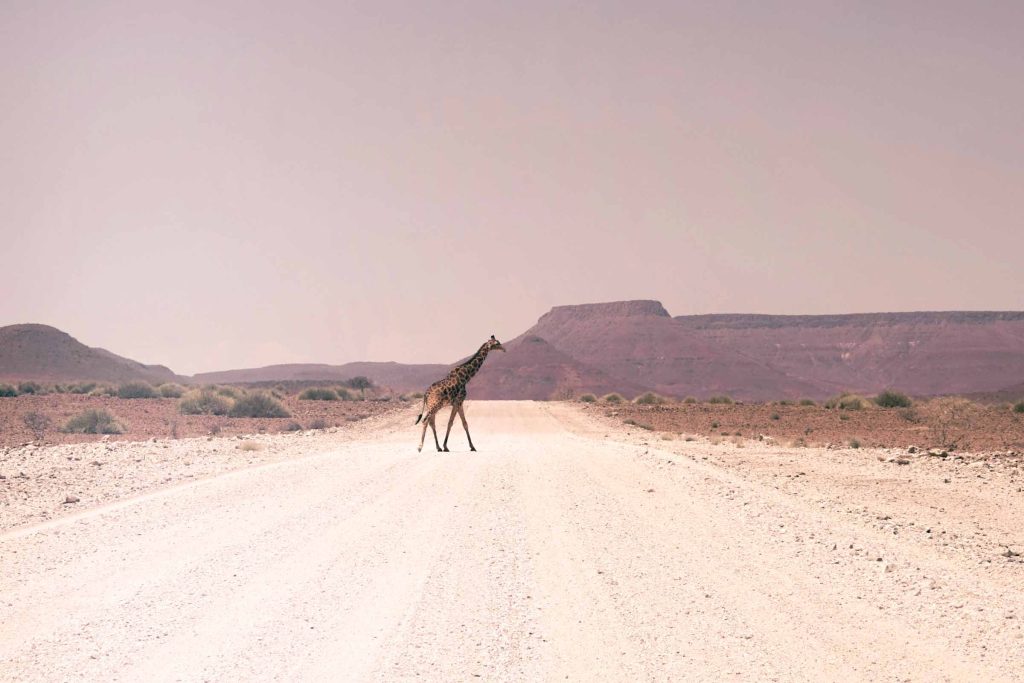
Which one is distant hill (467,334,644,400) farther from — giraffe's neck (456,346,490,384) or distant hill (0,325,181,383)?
giraffe's neck (456,346,490,384)

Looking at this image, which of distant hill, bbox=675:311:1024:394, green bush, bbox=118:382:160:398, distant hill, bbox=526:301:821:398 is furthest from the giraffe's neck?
distant hill, bbox=675:311:1024:394

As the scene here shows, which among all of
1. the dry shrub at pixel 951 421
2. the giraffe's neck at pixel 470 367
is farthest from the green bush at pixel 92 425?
the dry shrub at pixel 951 421

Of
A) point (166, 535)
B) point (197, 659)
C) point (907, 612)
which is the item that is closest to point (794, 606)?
point (907, 612)

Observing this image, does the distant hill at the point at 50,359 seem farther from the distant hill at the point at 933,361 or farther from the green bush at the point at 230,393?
the distant hill at the point at 933,361

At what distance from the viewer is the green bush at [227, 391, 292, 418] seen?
1822 inches

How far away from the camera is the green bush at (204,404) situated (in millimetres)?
46469

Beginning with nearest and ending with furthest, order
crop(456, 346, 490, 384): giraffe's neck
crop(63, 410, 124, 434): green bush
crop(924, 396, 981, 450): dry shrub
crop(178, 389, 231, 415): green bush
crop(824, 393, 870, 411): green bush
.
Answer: crop(456, 346, 490, 384): giraffe's neck, crop(924, 396, 981, 450): dry shrub, crop(63, 410, 124, 434): green bush, crop(178, 389, 231, 415): green bush, crop(824, 393, 870, 411): green bush

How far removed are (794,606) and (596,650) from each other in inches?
101

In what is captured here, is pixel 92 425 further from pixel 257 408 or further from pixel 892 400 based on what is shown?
pixel 892 400

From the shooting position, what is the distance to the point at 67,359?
124m

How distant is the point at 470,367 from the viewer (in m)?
23.8

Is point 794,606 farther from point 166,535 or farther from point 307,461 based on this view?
point 307,461

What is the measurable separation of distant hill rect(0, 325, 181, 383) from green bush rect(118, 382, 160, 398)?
5930 cm

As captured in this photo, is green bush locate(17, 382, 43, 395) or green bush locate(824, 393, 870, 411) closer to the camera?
green bush locate(824, 393, 870, 411)
